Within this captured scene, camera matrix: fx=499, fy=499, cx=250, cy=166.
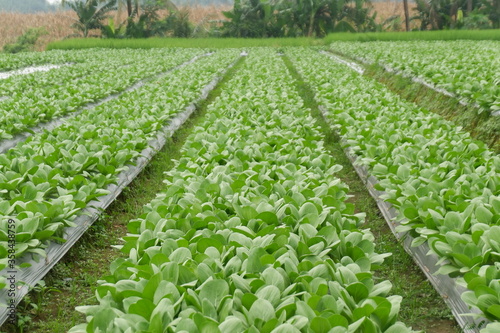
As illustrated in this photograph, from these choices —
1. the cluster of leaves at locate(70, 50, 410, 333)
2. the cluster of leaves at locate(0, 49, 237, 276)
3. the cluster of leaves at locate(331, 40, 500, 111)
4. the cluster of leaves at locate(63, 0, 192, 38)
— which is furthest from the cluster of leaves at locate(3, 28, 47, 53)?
the cluster of leaves at locate(70, 50, 410, 333)

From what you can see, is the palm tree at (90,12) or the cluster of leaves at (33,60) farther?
the palm tree at (90,12)

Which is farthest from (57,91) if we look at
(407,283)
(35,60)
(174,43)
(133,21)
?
(133,21)

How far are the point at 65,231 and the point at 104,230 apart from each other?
2.11ft

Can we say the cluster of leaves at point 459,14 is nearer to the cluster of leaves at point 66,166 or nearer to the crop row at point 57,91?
the crop row at point 57,91

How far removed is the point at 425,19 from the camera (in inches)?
1234

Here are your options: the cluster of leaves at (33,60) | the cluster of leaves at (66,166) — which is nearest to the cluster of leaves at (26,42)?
the cluster of leaves at (33,60)

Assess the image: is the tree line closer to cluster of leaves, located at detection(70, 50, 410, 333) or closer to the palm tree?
the palm tree

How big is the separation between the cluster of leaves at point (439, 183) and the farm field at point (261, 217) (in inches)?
0.5

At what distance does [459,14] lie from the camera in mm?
28859

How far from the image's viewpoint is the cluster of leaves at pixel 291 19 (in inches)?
1163

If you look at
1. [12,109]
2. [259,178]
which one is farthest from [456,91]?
[12,109]

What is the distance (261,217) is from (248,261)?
0.65m

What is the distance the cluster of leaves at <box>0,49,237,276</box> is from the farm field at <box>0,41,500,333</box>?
17mm

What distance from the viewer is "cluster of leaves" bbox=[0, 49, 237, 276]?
327cm
